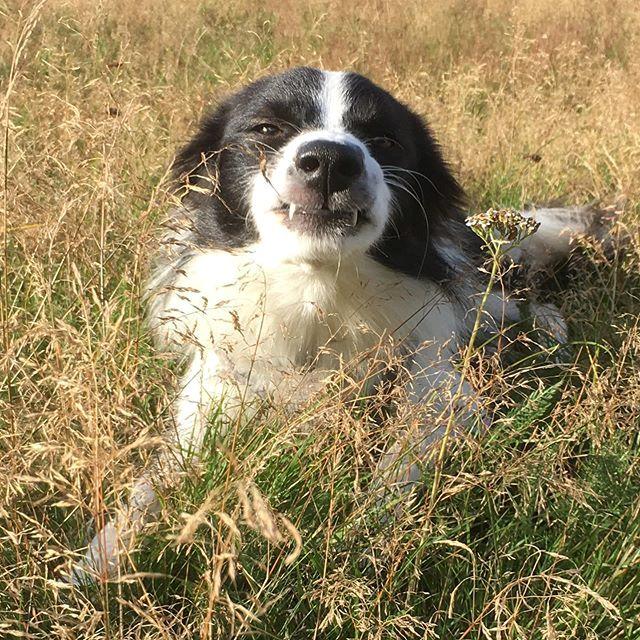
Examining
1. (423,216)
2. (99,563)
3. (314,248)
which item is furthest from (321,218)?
(99,563)

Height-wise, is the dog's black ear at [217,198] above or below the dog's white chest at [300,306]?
above

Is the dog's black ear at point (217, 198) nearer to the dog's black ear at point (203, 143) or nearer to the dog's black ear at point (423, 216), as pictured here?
the dog's black ear at point (203, 143)

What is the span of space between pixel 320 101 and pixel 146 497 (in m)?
1.43

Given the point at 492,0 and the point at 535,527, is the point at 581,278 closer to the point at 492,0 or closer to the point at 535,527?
the point at 535,527

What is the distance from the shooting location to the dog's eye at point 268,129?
8.44 feet

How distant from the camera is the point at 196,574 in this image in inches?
69.0

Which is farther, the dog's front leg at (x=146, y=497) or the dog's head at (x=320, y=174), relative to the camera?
the dog's head at (x=320, y=174)

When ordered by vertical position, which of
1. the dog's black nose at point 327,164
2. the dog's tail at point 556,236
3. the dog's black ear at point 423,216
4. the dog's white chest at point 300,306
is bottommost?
the dog's tail at point 556,236

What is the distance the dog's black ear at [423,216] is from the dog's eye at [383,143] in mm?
108

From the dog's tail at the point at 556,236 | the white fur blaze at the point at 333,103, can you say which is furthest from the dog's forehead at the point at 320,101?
the dog's tail at the point at 556,236

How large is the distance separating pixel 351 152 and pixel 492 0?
24.1 ft

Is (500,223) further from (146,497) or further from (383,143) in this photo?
(383,143)

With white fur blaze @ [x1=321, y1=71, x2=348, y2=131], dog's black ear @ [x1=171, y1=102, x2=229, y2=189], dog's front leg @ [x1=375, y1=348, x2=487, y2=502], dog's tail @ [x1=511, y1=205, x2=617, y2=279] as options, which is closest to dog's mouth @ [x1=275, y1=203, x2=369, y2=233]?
white fur blaze @ [x1=321, y1=71, x2=348, y2=131]

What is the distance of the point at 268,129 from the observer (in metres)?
2.58
